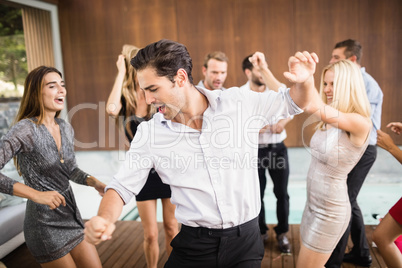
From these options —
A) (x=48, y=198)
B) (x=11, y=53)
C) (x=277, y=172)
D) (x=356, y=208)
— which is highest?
(x=11, y=53)

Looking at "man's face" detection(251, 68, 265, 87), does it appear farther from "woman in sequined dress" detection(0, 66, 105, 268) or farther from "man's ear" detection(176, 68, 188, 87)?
"man's ear" detection(176, 68, 188, 87)

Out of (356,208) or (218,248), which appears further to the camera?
(356,208)

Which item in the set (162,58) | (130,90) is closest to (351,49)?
(130,90)

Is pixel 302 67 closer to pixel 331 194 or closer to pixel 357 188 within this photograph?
pixel 331 194

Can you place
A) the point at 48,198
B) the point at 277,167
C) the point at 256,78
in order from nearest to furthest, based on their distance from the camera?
the point at 48,198
the point at 277,167
the point at 256,78

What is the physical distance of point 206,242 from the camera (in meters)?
1.40

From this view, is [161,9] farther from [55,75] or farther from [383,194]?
[383,194]

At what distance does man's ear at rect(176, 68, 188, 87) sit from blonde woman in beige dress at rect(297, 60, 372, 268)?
750 mm

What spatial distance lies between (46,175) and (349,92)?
1713mm

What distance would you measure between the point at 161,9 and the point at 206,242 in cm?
447

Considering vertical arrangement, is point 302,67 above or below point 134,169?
above

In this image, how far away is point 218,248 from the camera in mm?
1392

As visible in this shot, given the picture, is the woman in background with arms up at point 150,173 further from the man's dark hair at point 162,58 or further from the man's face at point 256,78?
the man's face at point 256,78

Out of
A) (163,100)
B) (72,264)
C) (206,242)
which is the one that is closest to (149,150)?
(163,100)
